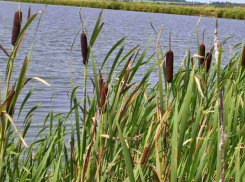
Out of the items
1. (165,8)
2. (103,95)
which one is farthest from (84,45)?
(165,8)

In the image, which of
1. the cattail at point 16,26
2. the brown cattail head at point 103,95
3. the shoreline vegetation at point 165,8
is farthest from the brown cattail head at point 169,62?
the shoreline vegetation at point 165,8

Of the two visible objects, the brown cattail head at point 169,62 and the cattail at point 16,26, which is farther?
the brown cattail head at point 169,62

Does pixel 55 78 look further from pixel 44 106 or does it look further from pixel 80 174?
pixel 80 174

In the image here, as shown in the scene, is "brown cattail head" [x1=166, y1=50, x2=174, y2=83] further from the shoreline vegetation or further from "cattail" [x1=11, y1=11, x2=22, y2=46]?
the shoreline vegetation

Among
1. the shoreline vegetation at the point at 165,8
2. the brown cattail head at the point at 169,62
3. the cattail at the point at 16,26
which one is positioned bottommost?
the shoreline vegetation at the point at 165,8

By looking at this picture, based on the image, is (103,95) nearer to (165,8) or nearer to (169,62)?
(169,62)

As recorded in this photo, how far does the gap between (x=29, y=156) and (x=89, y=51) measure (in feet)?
3.30

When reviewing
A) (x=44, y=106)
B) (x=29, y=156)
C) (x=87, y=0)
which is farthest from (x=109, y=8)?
(x=29, y=156)

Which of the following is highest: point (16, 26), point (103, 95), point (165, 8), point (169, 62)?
point (16, 26)

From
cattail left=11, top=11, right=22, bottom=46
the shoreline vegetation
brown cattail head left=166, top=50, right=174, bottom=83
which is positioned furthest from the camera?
the shoreline vegetation

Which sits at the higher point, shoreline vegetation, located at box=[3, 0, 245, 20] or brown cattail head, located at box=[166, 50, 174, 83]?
brown cattail head, located at box=[166, 50, 174, 83]

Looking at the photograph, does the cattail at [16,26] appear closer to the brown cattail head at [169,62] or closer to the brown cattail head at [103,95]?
the brown cattail head at [103,95]

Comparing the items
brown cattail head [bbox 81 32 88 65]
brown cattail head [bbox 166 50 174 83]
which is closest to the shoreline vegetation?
brown cattail head [bbox 166 50 174 83]

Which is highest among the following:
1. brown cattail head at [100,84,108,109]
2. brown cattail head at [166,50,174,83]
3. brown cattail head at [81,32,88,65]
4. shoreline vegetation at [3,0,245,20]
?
brown cattail head at [81,32,88,65]
